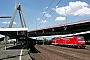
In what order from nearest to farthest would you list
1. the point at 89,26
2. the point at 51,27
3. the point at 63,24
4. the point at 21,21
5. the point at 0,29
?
the point at 0,29 → the point at 21,21 → the point at 89,26 → the point at 63,24 → the point at 51,27

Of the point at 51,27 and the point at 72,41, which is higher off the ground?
Answer: the point at 51,27

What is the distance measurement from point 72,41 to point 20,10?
65.0 ft

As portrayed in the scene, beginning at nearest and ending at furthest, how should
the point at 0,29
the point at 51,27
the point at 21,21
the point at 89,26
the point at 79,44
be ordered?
the point at 0,29 → the point at 79,44 → the point at 21,21 → the point at 89,26 → the point at 51,27

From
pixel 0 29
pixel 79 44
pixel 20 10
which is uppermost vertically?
pixel 20 10

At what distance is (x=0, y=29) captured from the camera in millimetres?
35281

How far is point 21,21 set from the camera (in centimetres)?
5003

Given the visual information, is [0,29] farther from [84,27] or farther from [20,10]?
[84,27]

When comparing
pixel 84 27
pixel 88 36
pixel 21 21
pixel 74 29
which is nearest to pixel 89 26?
pixel 84 27

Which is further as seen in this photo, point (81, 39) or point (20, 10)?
point (20, 10)

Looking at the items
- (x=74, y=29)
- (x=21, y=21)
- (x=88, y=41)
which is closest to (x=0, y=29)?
(x=21, y=21)

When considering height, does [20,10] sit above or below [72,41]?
above

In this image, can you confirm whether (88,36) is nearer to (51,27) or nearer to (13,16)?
(51,27)

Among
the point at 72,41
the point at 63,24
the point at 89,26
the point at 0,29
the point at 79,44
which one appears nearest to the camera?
the point at 0,29

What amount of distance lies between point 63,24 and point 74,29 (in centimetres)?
564
